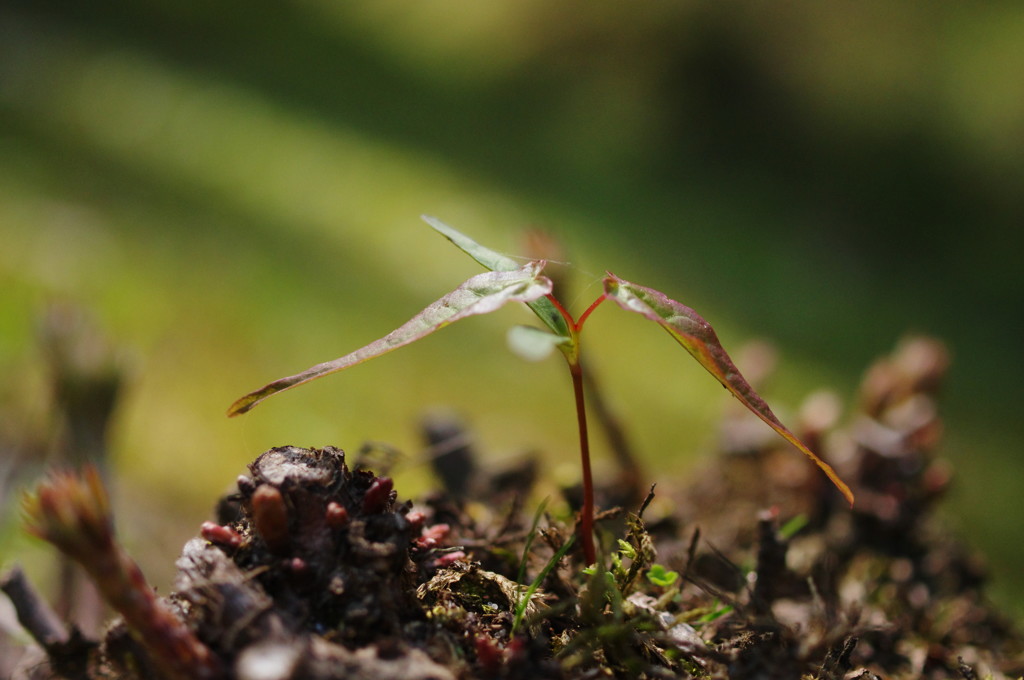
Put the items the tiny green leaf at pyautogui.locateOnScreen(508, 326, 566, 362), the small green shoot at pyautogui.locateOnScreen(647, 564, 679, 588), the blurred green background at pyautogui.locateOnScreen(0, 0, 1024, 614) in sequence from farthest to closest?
the blurred green background at pyautogui.locateOnScreen(0, 0, 1024, 614) → the small green shoot at pyautogui.locateOnScreen(647, 564, 679, 588) → the tiny green leaf at pyautogui.locateOnScreen(508, 326, 566, 362)

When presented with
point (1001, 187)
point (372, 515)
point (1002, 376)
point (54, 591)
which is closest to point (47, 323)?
point (54, 591)

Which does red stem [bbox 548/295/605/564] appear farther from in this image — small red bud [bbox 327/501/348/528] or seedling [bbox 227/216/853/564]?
small red bud [bbox 327/501/348/528]

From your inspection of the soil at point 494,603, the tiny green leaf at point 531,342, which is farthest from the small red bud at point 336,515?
the tiny green leaf at point 531,342

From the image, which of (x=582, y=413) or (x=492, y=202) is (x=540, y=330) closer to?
(x=582, y=413)

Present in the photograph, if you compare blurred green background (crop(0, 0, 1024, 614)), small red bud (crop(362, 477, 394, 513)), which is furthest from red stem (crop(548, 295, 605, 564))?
blurred green background (crop(0, 0, 1024, 614))

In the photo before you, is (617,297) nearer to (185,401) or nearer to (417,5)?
(185,401)

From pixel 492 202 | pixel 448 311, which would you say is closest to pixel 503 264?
pixel 448 311

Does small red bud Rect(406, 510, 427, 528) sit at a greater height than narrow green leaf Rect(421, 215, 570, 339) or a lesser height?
lesser
